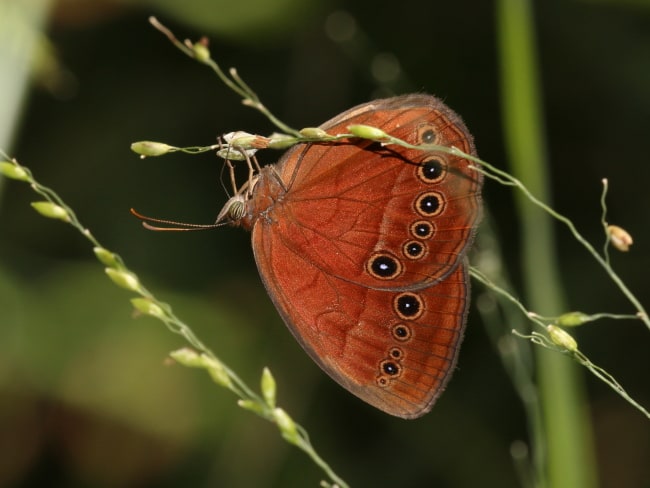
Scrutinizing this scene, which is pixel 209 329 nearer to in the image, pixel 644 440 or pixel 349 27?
pixel 349 27

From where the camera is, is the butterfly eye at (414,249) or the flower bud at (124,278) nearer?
the flower bud at (124,278)

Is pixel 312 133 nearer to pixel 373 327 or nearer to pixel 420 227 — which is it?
pixel 420 227

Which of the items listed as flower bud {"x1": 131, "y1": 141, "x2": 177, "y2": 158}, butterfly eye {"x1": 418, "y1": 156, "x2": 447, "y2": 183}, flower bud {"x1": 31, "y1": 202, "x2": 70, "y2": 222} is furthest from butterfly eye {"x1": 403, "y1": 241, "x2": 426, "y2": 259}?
flower bud {"x1": 31, "y1": 202, "x2": 70, "y2": 222}

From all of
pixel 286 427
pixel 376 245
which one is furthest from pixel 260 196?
pixel 286 427

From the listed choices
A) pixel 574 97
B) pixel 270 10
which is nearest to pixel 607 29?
pixel 574 97

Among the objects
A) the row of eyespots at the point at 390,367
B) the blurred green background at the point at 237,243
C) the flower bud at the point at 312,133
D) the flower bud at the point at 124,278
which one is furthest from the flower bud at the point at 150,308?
the blurred green background at the point at 237,243

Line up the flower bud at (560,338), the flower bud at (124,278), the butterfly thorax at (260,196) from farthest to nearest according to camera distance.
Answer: the butterfly thorax at (260,196) → the flower bud at (124,278) → the flower bud at (560,338)

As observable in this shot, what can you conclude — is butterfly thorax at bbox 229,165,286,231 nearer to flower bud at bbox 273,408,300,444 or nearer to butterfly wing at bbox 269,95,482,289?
butterfly wing at bbox 269,95,482,289

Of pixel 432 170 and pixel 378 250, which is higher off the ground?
pixel 432 170

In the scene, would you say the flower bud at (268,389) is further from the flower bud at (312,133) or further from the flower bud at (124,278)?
the flower bud at (312,133)
